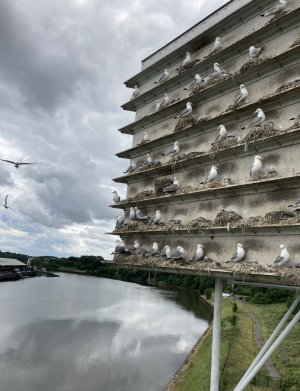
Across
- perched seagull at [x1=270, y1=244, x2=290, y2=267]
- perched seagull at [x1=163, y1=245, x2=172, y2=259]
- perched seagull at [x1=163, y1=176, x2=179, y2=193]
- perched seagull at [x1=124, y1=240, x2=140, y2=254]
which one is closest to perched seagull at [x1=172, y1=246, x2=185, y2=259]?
perched seagull at [x1=163, y1=245, x2=172, y2=259]

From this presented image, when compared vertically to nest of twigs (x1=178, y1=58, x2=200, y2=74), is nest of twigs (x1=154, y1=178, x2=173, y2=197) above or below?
below

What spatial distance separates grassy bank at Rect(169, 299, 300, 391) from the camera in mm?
18484

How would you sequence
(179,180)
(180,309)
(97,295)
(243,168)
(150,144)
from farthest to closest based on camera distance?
(97,295) < (180,309) < (150,144) < (179,180) < (243,168)

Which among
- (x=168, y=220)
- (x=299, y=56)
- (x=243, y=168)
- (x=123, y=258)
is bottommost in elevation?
(x=123, y=258)

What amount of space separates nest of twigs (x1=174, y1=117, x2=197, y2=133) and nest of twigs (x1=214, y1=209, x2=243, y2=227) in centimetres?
335

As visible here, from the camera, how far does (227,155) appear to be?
1011 cm

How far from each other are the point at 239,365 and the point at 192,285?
178ft

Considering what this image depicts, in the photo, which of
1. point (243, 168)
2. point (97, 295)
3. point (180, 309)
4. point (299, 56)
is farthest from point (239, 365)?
point (97, 295)

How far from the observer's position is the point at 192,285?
7588cm

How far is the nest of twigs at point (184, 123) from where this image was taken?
1183 cm

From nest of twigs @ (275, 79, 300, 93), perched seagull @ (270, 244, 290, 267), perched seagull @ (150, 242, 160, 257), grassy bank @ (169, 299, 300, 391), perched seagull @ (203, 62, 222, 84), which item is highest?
perched seagull @ (203, 62, 222, 84)

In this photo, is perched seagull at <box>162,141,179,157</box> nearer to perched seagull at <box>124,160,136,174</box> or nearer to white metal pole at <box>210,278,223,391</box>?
perched seagull at <box>124,160,136,174</box>

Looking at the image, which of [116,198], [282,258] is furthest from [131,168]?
[282,258]

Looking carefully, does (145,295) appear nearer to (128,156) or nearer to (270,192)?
(128,156)
